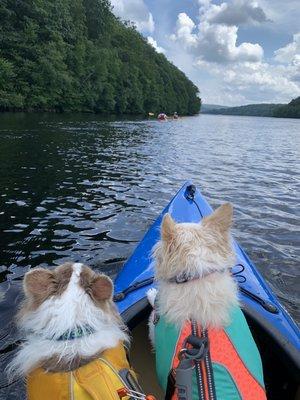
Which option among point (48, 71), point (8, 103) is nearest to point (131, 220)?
point (8, 103)

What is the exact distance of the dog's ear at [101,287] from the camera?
2.85 meters

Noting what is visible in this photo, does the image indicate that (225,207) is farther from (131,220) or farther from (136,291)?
(131,220)

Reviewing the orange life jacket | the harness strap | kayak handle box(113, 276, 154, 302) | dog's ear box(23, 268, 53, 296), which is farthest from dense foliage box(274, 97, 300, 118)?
dog's ear box(23, 268, 53, 296)

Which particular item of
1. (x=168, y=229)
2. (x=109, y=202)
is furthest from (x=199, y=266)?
(x=109, y=202)

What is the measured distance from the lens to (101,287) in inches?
113

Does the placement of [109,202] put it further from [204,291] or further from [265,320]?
[204,291]

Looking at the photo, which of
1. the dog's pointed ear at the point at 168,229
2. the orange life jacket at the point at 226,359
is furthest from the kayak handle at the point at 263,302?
the dog's pointed ear at the point at 168,229

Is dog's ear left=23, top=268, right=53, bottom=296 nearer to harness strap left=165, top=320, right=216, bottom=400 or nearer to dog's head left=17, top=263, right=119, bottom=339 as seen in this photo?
dog's head left=17, top=263, right=119, bottom=339

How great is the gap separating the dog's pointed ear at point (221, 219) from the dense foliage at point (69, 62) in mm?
39996

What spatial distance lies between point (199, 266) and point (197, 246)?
148 mm

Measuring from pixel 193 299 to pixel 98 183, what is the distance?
430 inches

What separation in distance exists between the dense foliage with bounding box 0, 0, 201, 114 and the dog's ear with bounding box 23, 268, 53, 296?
3980cm

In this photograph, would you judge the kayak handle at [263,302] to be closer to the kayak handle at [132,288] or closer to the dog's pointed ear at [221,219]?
the kayak handle at [132,288]

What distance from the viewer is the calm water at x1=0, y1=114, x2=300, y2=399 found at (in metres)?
7.71
